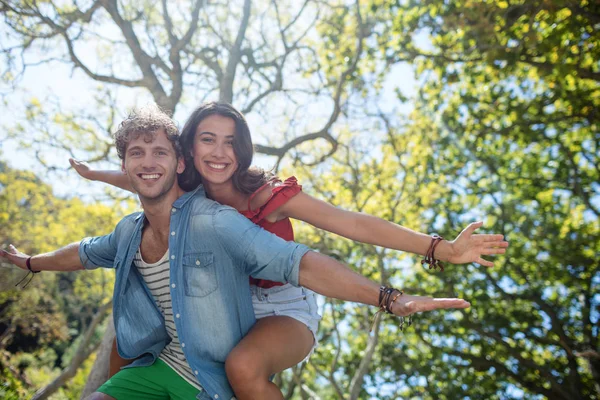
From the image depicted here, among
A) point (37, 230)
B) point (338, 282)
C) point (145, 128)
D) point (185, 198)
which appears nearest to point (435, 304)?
point (338, 282)

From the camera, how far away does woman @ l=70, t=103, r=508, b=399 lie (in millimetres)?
2410

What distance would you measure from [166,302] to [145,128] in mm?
932

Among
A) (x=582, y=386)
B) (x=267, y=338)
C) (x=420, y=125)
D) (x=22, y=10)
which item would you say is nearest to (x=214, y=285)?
(x=267, y=338)

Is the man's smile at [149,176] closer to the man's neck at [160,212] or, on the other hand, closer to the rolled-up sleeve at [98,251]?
the man's neck at [160,212]

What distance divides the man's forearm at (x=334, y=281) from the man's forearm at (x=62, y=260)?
5.08 feet

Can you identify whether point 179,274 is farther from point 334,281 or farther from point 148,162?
point 334,281

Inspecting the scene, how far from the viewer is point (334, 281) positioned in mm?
2307

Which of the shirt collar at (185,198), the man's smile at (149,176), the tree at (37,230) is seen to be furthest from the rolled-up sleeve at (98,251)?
the tree at (37,230)

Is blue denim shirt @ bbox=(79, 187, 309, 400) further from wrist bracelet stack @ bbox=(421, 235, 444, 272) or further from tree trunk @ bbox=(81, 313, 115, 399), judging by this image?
tree trunk @ bbox=(81, 313, 115, 399)

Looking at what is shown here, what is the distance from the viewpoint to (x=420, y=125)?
37.6 ft

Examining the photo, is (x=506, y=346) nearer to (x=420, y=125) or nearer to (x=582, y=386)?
(x=582, y=386)

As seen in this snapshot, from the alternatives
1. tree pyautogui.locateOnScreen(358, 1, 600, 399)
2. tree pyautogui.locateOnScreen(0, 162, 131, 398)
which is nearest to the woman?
tree pyautogui.locateOnScreen(358, 1, 600, 399)

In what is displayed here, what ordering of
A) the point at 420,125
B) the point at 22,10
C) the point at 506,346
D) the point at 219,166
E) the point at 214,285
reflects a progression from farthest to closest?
the point at 420,125 → the point at 506,346 → the point at 22,10 → the point at 219,166 → the point at 214,285

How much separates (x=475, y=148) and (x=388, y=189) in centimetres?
203
